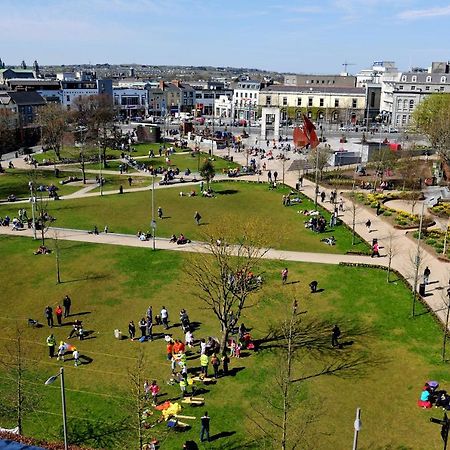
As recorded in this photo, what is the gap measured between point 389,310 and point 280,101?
11212cm

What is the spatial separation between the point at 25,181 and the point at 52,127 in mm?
16378

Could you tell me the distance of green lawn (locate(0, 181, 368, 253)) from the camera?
45.7 metres

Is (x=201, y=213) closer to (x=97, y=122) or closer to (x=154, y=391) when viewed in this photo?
(x=154, y=391)

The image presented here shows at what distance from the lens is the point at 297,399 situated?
76.2ft

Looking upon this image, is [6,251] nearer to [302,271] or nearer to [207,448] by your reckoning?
[302,271]

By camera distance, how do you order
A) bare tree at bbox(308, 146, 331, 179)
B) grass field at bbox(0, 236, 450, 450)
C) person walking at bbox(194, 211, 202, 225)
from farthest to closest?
1. bare tree at bbox(308, 146, 331, 179)
2. person walking at bbox(194, 211, 202, 225)
3. grass field at bbox(0, 236, 450, 450)

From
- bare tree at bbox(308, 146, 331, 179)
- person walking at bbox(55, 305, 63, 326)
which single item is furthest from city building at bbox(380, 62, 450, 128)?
person walking at bbox(55, 305, 63, 326)

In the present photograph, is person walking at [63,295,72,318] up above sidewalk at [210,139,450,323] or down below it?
below

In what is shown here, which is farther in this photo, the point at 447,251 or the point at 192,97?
the point at 192,97

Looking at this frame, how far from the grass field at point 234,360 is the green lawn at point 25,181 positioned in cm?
2121

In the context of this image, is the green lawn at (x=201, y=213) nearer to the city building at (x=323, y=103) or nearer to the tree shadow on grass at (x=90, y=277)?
the tree shadow on grass at (x=90, y=277)

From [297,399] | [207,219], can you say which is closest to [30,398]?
[297,399]

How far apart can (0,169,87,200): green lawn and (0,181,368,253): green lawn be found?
5.96 meters

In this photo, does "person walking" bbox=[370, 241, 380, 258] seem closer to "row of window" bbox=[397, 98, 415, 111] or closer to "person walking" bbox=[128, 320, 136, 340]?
"person walking" bbox=[128, 320, 136, 340]
